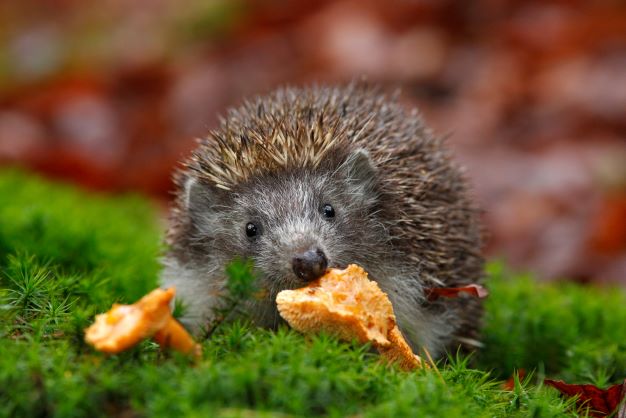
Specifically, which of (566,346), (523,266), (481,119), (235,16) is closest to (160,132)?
(235,16)

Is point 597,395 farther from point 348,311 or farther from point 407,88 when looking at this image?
point 407,88

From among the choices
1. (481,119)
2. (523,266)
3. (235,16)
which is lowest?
(523,266)

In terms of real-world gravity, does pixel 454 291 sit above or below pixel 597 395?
above

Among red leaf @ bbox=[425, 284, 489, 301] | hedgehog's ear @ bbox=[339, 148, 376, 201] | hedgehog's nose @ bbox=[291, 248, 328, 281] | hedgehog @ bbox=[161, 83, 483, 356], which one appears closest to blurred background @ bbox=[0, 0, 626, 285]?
hedgehog @ bbox=[161, 83, 483, 356]

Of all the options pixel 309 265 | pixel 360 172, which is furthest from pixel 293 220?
pixel 360 172

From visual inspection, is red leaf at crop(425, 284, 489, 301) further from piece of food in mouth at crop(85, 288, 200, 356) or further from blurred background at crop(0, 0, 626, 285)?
blurred background at crop(0, 0, 626, 285)

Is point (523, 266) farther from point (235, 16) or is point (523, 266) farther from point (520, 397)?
point (235, 16)
